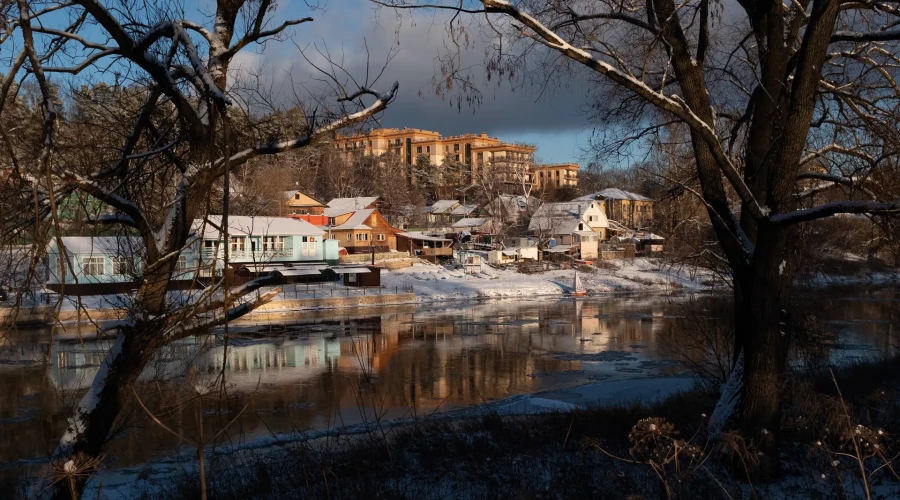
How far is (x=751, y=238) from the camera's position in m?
7.75

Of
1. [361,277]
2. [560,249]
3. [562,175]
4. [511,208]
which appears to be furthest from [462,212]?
[361,277]

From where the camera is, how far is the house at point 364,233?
214ft

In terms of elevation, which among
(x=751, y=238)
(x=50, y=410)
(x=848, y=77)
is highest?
(x=848, y=77)

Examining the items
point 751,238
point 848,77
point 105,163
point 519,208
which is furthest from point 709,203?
point 519,208

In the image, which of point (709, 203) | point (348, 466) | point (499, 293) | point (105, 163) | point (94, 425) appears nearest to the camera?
point (94, 425)

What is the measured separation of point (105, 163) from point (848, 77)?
28.8 feet

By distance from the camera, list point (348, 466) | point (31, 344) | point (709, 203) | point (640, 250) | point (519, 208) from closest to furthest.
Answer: point (709, 203)
point (348, 466)
point (31, 344)
point (640, 250)
point (519, 208)

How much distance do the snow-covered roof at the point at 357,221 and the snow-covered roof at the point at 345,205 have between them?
2.32 m

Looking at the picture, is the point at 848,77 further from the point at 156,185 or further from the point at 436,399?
the point at 436,399

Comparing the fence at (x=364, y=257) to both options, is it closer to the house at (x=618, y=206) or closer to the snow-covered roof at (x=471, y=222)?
the snow-covered roof at (x=471, y=222)

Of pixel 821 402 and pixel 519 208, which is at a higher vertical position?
pixel 519 208

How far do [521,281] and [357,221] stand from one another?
20076mm

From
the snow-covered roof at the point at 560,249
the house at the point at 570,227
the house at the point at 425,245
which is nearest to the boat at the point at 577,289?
the snow-covered roof at the point at 560,249

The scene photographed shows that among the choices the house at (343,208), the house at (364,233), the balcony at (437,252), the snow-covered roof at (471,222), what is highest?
the house at (343,208)
